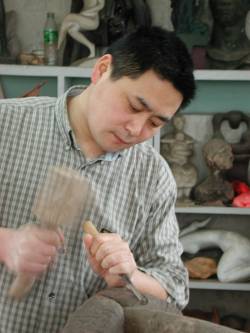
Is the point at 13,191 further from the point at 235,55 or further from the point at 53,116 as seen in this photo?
the point at 235,55

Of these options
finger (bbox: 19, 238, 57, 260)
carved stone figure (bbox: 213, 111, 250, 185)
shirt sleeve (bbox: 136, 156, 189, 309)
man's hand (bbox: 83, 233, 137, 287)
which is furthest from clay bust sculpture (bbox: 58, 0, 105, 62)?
finger (bbox: 19, 238, 57, 260)

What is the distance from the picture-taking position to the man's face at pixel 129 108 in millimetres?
1181

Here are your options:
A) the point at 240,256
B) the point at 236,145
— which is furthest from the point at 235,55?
the point at 240,256

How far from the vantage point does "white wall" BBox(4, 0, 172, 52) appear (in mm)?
3066

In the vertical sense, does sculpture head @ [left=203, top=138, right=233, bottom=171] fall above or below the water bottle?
below

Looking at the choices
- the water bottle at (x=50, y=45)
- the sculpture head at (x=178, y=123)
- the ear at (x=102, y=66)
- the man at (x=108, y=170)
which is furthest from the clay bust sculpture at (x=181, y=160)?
the ear at (x=102, y=66)

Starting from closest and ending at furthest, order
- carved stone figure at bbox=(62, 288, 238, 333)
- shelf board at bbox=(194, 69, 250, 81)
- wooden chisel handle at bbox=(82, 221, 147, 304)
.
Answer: carved stone figure at bbox=(62, 288, 238, 333), wooden chisel handle at bbox=(82, 221, 147, 304), shelf board at bbox=(194, 69, 250, 81)

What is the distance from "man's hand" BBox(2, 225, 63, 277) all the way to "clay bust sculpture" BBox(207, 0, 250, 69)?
1991mm

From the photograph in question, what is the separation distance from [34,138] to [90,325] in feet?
1.71

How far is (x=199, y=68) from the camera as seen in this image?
288cm

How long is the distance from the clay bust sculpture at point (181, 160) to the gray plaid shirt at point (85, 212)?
1.54m

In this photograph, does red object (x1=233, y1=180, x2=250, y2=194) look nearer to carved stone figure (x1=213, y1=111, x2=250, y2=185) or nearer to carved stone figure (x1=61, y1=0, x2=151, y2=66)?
carved stone figure (x1=213, y1=111, x2=250, y2=185)

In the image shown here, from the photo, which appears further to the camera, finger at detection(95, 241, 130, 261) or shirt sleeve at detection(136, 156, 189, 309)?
shirt sleeve at detection(136, 156, 189, 309)

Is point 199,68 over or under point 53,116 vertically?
under
